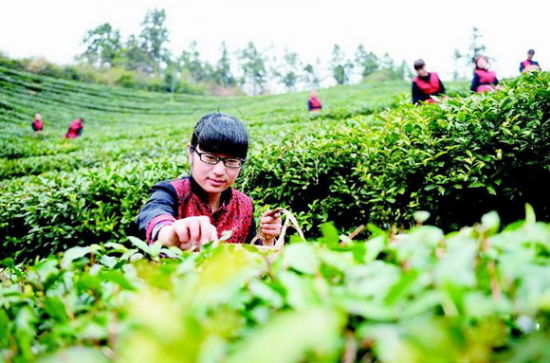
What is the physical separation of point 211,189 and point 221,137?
0.28m

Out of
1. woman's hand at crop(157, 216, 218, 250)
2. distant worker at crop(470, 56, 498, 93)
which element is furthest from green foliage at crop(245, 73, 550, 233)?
distant worker at crop(470, 56, 498, 93)

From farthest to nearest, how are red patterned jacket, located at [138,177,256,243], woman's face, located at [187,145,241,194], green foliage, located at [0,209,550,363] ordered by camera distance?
woman's face, located at [187,145,241,194] < red patterned jacket, located at [138,177,256,243] < green foliage, located at [0,209,550,363]

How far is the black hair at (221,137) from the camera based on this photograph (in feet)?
6.70

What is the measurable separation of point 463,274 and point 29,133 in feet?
69.8

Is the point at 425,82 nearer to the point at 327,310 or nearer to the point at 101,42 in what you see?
the point at 327,310

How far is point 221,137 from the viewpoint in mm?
2037

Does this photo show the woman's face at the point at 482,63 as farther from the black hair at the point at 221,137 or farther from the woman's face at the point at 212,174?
the woman's face at the point at 212,174

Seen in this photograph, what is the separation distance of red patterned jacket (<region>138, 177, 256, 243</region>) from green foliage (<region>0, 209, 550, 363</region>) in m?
1.18

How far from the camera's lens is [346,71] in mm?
76562

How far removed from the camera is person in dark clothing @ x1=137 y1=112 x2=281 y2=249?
186 centimetres

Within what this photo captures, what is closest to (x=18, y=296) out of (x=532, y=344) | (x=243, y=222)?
(x=532, y=344)

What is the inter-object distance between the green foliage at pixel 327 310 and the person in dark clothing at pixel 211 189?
110cm

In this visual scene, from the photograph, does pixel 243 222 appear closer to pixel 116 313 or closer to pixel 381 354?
pixel 116 313

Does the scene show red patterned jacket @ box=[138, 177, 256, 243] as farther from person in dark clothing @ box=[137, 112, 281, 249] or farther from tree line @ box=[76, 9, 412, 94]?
tree line @ box=[76, 9, 412, 94]
